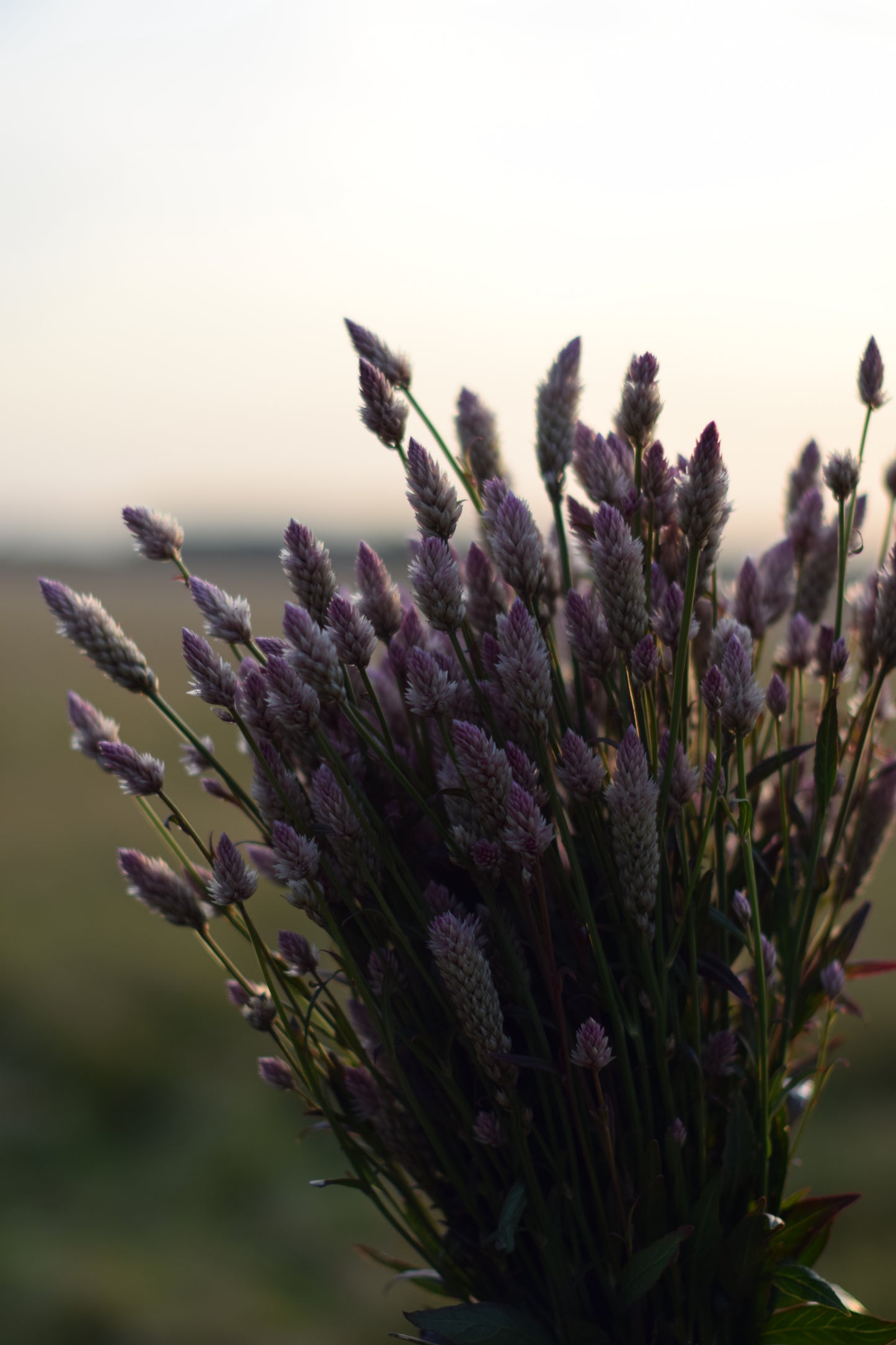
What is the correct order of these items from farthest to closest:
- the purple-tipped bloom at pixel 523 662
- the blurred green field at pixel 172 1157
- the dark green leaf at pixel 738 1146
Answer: the blurred green field at pixel 172 1157
the dark green leaf at pixel 738 1146
the purple-tipped bloom at pixel 523 662

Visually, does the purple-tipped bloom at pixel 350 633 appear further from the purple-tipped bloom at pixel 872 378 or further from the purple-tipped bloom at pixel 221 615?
the purple-tipped bloom at pixel 872 378

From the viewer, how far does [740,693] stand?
0.45 metres

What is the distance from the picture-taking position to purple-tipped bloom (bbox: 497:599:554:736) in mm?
417

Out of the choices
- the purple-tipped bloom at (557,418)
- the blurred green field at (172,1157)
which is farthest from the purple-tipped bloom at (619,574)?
the blurred green field at (172,1157)

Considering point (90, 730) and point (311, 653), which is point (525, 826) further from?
point (90, 730)

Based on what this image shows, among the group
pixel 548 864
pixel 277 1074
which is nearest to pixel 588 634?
pixel 548 864

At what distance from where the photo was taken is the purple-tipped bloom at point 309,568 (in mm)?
468

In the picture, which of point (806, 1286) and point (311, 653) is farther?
point (806, 1286)

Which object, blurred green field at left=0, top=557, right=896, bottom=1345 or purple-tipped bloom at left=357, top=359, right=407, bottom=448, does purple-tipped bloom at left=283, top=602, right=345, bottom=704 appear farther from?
blurred green field at left=0, top=557, right=896, bottom=1345

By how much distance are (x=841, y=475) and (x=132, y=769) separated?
43 cm

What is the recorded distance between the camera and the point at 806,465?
2.37ft

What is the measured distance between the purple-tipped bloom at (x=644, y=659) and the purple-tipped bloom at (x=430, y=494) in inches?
4.2

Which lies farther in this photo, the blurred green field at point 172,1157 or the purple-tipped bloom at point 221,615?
the blurred green field at point 172,1157

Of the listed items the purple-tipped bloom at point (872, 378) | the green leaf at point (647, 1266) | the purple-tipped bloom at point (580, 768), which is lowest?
the green leaf at point (647, 1266)
